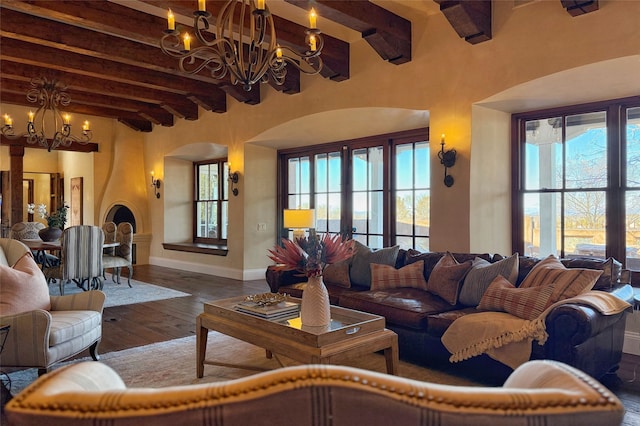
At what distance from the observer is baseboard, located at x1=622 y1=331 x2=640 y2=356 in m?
3.75

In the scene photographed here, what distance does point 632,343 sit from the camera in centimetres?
378

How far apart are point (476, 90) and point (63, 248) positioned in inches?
207

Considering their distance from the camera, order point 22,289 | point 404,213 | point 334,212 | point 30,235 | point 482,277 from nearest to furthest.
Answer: point 22,289
point 482,277
point 404,213
point 334,212
point 30,235

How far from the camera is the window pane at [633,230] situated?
425 centimetres

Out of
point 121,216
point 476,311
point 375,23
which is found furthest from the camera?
point 121,216

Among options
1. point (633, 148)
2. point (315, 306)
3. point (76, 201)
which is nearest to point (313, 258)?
point (315, 306)

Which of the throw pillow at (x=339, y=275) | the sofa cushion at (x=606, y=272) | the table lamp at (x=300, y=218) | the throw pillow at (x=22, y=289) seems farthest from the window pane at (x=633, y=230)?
the throw pillow at (x=22, y=289)

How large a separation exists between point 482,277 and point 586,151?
6.66 feet

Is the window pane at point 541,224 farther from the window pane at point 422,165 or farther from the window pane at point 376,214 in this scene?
the window pane at point 376,214

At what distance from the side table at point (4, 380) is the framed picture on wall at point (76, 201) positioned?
7962 millimetres

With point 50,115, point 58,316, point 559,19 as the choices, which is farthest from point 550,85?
point 50,115

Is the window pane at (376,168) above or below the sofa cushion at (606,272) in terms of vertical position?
above

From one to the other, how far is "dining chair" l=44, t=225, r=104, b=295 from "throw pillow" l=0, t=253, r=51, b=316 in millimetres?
2526

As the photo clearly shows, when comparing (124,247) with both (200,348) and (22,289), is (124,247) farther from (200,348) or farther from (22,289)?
(200,348)
